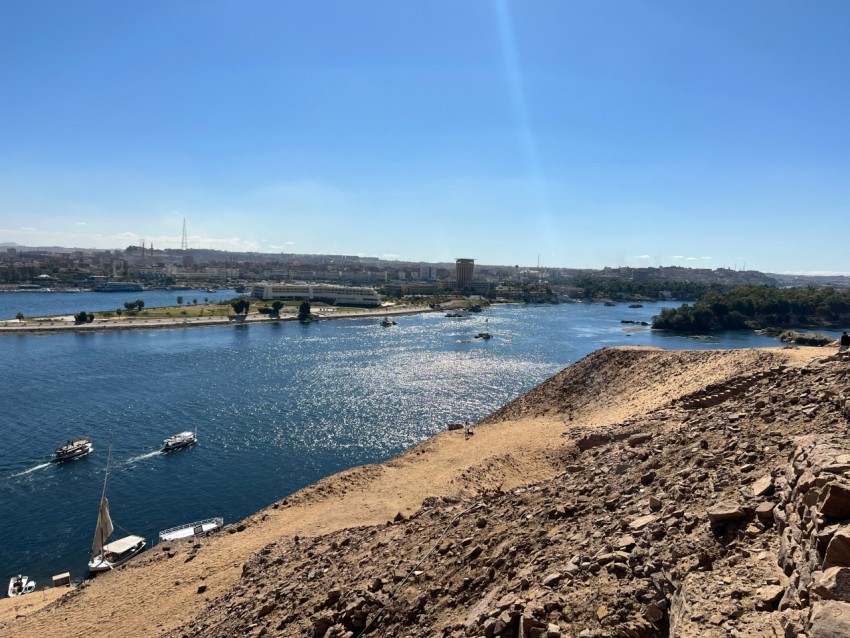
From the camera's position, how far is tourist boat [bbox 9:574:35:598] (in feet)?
35.5

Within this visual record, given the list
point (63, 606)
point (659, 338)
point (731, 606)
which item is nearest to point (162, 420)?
point (63, 606)

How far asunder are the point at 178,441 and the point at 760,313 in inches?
2114

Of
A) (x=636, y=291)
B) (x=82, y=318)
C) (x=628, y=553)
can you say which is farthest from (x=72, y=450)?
(x=636, y=291)

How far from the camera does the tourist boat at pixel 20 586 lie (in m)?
10.8

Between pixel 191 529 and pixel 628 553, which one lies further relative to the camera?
pixel 191 529

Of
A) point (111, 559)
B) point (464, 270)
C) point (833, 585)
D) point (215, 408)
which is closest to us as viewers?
point (833, 585)

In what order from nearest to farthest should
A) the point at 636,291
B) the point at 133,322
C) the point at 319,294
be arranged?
the point at 133,322, the point at 319,294, the point at 636,291

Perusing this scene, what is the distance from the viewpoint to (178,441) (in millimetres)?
19156

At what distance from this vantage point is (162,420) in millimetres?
22500

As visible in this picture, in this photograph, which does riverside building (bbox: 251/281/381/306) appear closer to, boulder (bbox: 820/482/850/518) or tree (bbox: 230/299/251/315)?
tree (bbox: 230/299/251/315)

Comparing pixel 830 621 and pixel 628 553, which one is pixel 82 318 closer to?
pixel 628 553

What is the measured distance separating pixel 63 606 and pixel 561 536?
8100mm

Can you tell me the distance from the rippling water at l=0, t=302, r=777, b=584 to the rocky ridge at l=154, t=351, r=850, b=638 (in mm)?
9422

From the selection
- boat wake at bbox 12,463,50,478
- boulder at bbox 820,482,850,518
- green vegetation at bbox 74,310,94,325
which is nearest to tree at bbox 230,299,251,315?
green vegetation at bbox 74,310,94,325
